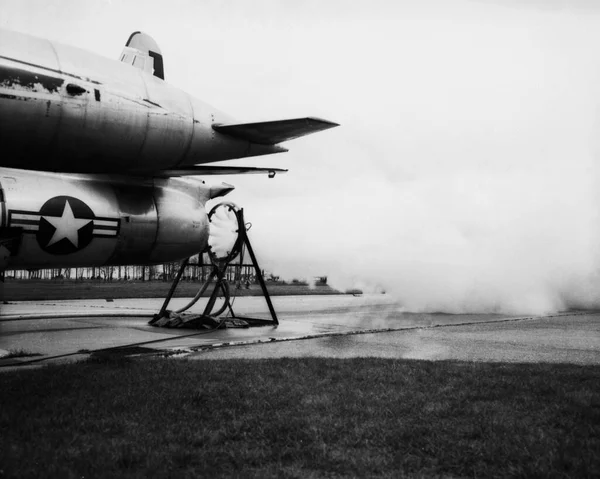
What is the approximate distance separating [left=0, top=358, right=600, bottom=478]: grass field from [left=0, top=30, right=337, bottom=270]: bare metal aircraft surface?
2.00m

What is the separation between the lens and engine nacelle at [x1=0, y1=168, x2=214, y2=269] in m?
7.61

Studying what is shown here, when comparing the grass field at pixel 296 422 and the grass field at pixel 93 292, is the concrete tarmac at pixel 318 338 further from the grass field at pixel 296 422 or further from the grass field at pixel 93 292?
the grass field at pixel 93 292

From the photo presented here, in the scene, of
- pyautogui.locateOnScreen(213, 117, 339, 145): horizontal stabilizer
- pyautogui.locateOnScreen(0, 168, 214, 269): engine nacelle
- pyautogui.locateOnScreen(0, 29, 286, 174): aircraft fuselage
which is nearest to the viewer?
pyautogui.locateOnScreen(0, 29, 286, 174): aircraft fuselage

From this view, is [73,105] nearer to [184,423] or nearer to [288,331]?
[184,423]

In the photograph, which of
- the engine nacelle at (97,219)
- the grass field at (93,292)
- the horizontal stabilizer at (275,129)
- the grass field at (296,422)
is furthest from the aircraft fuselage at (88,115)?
the grass field at (93,292)

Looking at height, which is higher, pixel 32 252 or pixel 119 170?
pixel 119 170

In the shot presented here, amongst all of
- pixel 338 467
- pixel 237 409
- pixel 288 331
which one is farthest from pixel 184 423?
pixel 288 331

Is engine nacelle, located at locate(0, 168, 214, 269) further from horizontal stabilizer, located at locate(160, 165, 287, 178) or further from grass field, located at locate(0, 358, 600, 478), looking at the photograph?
grass field, located at locate(0, 358, 600, 478)

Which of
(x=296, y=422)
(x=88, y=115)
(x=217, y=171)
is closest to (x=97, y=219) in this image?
(x=88, y=115)

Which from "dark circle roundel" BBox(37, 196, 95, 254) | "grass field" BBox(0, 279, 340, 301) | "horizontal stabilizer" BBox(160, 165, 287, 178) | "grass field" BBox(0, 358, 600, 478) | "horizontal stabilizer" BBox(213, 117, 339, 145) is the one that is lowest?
"grass field" BBox(0, 279, 340, 301)

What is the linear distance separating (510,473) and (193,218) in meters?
7.14

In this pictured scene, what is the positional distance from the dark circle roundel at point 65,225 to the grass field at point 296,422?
1790 millimetres

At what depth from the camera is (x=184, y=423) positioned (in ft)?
15.5

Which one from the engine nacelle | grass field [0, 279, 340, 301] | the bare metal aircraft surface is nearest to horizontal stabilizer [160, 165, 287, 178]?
the bare metal aircraft surface
